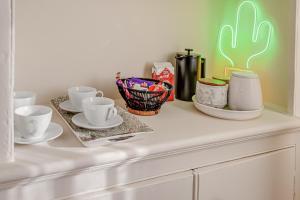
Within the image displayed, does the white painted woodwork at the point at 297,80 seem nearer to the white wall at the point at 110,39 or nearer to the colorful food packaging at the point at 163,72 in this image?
the white wall at the point at 110,39

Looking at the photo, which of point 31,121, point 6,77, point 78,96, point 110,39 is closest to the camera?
point 6,77

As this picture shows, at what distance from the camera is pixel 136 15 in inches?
57.6

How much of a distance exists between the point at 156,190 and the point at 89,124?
279 mm

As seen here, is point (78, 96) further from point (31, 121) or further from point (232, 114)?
point (232, 114)

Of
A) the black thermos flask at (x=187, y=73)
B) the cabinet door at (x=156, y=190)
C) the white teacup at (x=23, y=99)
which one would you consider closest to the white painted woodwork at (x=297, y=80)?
the black thermos flask at (x=187, y=73)

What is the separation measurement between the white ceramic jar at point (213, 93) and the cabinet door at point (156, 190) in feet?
1.07

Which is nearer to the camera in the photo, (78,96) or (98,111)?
(98,111)

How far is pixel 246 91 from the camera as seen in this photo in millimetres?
1259

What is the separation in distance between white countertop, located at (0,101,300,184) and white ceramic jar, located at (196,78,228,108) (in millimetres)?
59

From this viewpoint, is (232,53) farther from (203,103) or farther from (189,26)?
(203,103)

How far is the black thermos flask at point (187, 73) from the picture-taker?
1.49 metres

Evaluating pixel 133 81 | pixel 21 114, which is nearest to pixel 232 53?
pixel 133 81

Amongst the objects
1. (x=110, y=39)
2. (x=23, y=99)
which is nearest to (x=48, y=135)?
(x=23, y=99)

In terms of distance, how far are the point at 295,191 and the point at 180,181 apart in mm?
527
